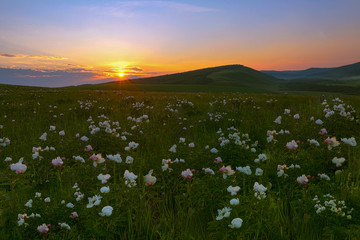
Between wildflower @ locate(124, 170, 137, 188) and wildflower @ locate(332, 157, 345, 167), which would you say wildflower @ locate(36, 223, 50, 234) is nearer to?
wildflower @ locate(124, 170, 137, 188)

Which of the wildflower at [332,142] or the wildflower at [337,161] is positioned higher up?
the wildflower at [332,142]

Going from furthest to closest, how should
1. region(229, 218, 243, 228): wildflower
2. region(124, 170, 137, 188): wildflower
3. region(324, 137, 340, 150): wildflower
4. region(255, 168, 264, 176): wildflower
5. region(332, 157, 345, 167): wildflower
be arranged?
1. region(324, 137, 340, 150): wildflower
2. region(332, 157, 345, 167): wildflower
3. region(255, 168, 264, 176): wildflower
4. region(124, 170, 137, 188): wildflower
5. region(229, 218, 243, 228): wildflower

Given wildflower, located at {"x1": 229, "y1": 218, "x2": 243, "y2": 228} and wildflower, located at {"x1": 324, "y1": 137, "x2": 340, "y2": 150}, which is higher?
wildflower, located at {"x1": 324, "y1": 137, "x2": 340, "y2": 150}

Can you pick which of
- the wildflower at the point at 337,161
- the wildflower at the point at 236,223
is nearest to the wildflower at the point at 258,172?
the wildflower at the point at 337,161

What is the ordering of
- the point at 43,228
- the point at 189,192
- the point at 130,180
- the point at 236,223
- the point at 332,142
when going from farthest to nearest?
the point at 332,142 < the point at 189,192 < the point at 130,180 < the point at 43,228 < the point at 236,223

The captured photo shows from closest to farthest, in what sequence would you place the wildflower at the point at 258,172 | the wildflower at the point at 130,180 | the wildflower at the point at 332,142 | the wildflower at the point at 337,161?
the wildflower at the point at 130,180, the wildflower at the point at 258,172, the wildflower at the point at 337,161, the wildflower at the point at 332,142

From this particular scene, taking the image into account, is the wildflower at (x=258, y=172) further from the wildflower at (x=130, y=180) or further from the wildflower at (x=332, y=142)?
the wildflower at (x=130, y=180)

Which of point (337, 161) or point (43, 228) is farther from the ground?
point (337, 161)

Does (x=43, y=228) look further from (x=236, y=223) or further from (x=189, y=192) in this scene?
(x=236, y=223)

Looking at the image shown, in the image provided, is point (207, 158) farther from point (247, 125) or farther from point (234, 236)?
point (247, 125)

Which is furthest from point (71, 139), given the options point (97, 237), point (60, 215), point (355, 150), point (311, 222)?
point (355, 150)

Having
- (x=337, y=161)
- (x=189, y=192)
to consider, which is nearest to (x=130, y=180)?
(x=189, y=192)

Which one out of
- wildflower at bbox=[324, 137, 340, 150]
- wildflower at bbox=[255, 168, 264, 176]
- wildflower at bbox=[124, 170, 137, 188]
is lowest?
wildflower at bbox=[255, 168, 264, 176]

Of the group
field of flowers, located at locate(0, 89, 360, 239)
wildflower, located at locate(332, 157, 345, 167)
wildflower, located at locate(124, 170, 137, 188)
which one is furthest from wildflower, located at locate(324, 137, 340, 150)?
wildflower, located at locate(124, 170, 137, 188)
